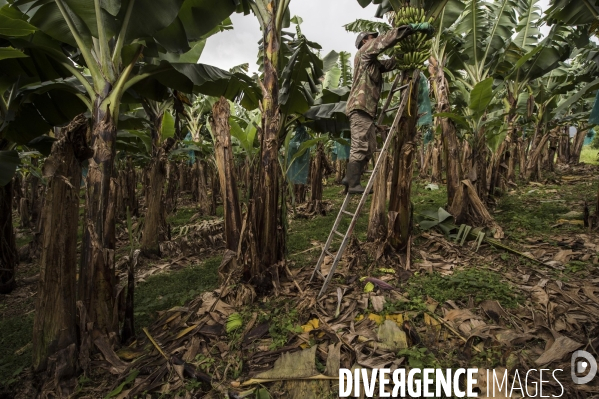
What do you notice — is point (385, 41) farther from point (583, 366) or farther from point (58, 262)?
point (58, 262)

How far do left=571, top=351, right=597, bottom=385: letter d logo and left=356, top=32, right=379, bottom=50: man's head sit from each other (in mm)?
3181

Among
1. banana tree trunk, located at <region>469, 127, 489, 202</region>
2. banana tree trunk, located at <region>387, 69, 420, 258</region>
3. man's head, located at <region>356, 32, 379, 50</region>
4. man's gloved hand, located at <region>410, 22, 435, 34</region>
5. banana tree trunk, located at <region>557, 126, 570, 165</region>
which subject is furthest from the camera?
banana tree trunk, located at <region>557, 126, 570, 165</region>

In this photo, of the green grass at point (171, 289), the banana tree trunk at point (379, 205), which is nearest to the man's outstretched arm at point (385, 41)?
the banana tree trunk at point (379, 205)

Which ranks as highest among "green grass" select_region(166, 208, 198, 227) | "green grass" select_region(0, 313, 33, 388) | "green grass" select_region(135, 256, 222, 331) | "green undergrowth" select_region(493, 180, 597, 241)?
"green undergrowth" select_region(493, 180, 597, 241)

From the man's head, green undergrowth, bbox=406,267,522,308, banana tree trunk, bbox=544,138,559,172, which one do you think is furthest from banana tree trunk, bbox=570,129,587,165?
the man's head

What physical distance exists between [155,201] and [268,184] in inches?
120

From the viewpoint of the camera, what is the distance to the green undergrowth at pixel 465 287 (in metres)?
3.10

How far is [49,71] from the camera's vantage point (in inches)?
155

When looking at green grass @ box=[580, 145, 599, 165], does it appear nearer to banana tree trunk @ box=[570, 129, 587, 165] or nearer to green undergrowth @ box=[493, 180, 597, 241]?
banana tree trunk @ box=[570, 129, 587, 165]

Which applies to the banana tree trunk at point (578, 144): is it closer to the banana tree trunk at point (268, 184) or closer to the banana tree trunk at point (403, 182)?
the banana tree trunk at point (403, 182)

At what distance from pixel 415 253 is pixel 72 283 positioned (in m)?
3.68

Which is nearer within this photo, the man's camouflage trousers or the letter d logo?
the letter d logo

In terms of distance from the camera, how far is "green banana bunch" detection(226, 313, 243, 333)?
3045mm

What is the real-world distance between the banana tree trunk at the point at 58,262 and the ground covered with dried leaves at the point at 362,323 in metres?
0.23
